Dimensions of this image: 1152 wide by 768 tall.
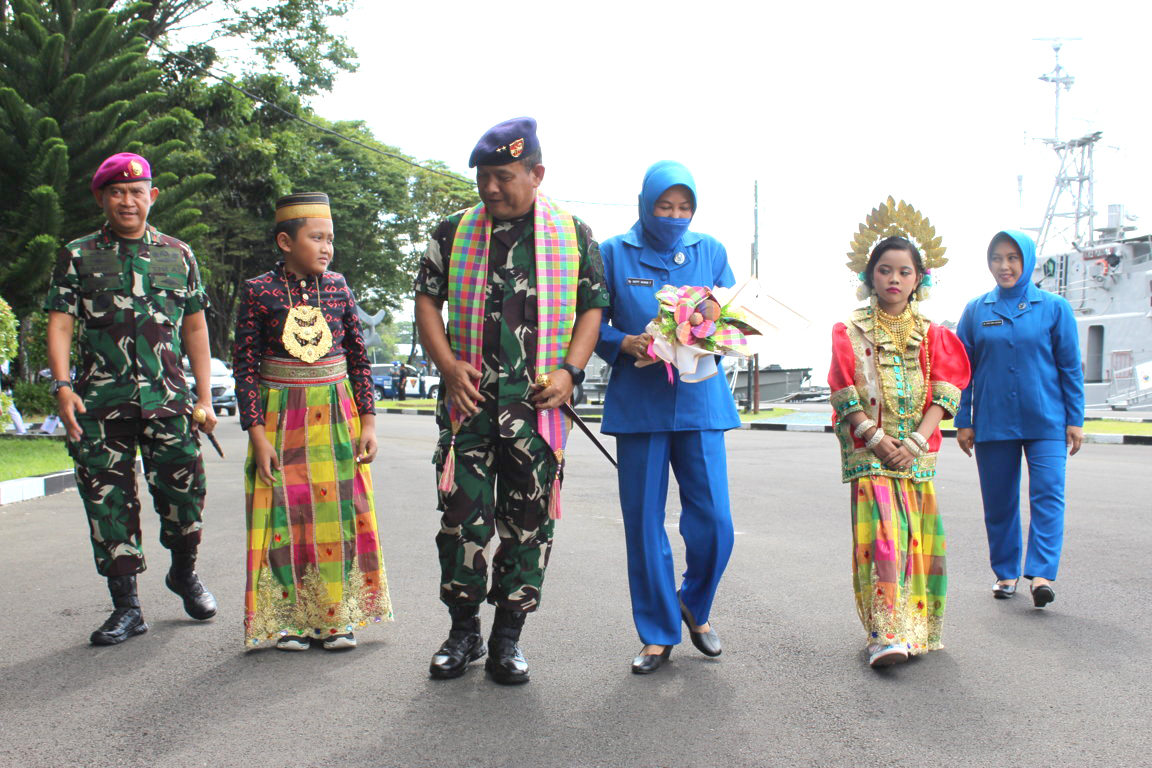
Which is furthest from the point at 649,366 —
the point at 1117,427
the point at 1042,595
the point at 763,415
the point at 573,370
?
the point at 763,415

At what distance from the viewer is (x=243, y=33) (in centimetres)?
2567

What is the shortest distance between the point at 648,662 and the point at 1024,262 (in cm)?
291

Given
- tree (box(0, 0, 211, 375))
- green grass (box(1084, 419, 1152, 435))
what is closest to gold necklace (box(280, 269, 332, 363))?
tree (box(0, 0, 211, 375))

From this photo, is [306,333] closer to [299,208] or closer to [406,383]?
[299,208]

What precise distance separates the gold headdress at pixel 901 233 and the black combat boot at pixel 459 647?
206 centimetres

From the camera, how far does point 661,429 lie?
4.03 m

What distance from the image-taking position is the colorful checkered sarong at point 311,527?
4.25 m

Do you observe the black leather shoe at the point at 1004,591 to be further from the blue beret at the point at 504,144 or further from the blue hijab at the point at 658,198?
the blue beret at the point at 504,144

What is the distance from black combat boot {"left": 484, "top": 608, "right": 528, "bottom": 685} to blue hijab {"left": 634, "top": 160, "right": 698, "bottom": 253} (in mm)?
1451

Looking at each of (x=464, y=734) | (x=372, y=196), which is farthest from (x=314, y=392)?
(x=372, y=196)

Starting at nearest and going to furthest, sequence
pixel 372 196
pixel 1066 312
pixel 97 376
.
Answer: pixel 97 376, pixel 1066 312, pixel 372 196

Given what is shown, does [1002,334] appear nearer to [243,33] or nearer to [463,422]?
[463,422]

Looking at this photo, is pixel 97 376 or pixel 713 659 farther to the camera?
pixel 97 376

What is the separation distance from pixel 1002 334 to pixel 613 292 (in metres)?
2.37
